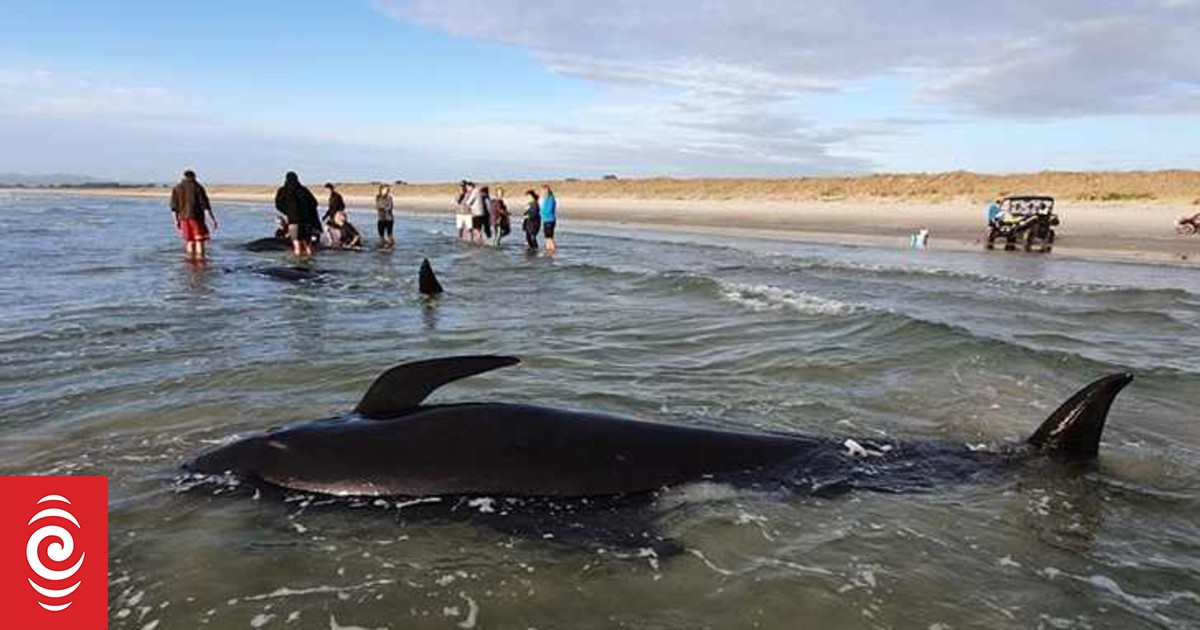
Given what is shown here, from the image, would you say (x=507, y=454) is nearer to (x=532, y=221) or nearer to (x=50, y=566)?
(x=50, y=566)

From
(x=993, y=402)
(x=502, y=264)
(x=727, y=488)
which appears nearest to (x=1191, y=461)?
(x=993, y=402)

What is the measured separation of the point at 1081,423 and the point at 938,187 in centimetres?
5878

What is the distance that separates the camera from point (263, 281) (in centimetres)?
1767

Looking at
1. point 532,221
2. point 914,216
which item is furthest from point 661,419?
point 914,216

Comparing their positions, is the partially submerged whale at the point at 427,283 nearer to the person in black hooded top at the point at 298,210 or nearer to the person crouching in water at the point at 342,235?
the person in black hooded top at the point at 298,210

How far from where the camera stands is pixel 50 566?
383 cm

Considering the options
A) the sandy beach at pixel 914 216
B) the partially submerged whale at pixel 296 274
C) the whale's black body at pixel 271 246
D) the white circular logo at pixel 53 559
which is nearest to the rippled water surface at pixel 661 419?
the white circular logo at pixel 53 559

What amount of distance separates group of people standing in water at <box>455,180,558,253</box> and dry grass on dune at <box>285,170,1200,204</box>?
22.2 m

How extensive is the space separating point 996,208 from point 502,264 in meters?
17.0

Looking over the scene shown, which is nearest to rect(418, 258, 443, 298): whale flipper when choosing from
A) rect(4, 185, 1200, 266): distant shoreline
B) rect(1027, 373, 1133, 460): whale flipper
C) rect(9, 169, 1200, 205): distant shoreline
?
rect(1027, 373, 1133, 460): whale flipper

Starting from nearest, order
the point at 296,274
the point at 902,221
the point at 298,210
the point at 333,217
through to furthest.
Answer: the point at 296,274 < the point at 298,210 < the point at 333,217 < the point at 902,221

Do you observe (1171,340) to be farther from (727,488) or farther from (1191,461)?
(727,488)

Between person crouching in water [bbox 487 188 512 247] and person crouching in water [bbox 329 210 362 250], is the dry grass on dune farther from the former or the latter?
person crouching in water [bbox 329 210 362 250]

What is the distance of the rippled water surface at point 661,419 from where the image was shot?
4.37 metres
